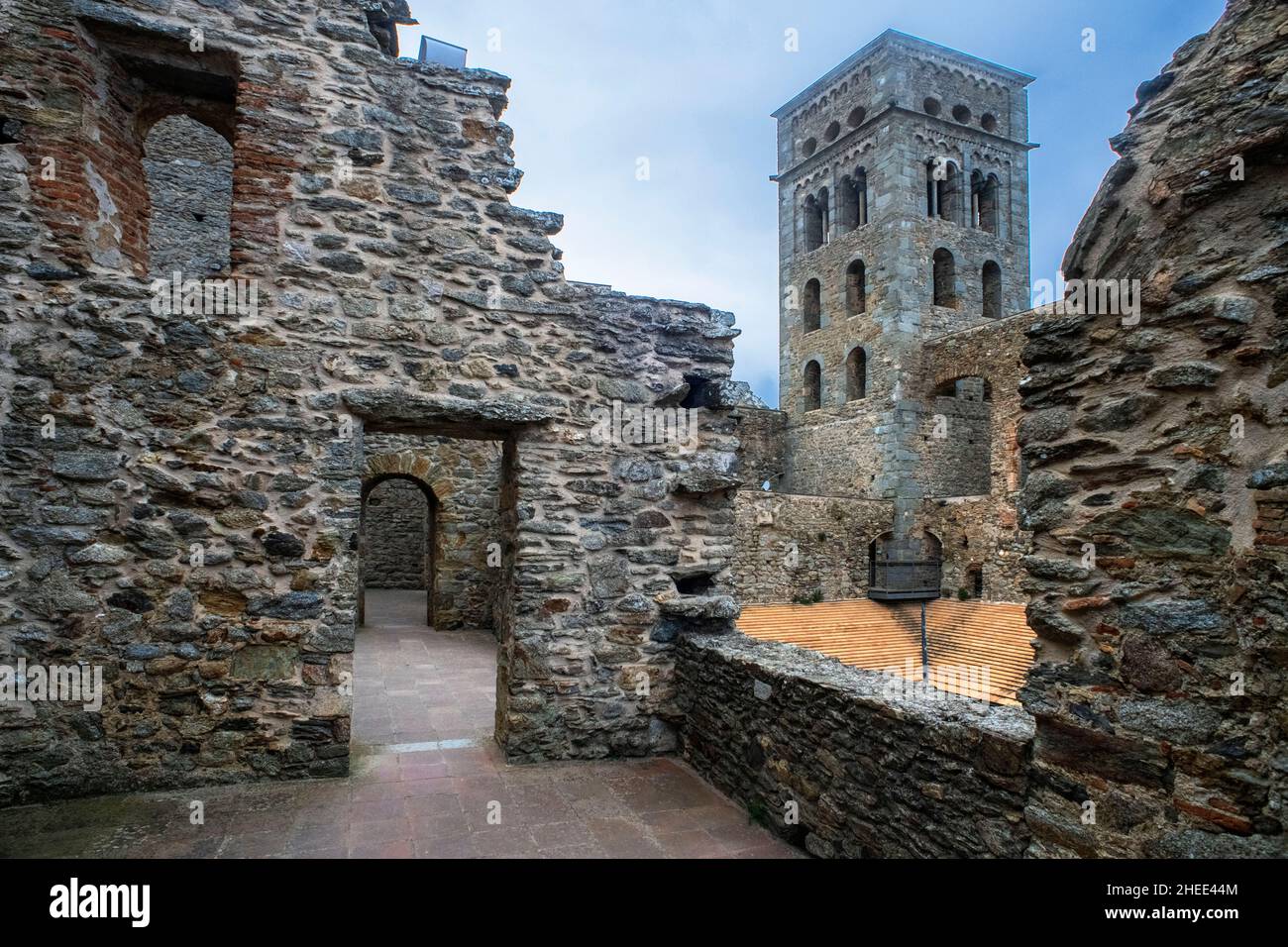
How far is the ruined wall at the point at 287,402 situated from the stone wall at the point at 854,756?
744mm

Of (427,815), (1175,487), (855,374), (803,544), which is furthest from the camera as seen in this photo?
(855,374)

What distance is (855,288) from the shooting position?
2355 centimetres

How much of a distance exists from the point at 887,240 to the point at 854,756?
21594 millimetres

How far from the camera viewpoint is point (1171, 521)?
87.5 inches

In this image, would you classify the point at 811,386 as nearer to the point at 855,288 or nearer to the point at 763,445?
the point at 763,445

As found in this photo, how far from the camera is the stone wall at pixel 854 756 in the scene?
2643mm

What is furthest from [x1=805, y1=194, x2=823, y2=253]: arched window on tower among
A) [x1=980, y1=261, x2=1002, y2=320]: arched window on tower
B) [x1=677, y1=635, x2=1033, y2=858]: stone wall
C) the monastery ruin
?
[x1=677, y1=635, x2=1033, y2=858]: stone wall

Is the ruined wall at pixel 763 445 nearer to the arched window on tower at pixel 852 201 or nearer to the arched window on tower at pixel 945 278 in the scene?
the arched window on tower at pixel 945 278

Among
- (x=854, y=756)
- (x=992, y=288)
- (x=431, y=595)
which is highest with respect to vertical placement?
(x=992, y=288)

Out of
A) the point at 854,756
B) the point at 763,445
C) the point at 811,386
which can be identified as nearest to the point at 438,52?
the point at 854,756

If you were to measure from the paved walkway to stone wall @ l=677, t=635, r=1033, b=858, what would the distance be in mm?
242
